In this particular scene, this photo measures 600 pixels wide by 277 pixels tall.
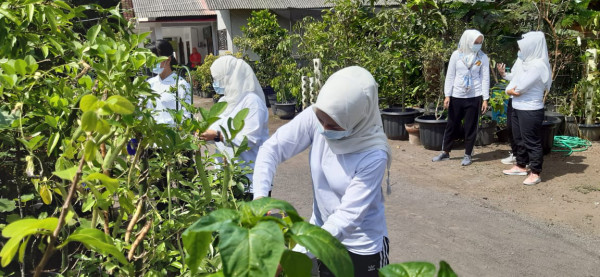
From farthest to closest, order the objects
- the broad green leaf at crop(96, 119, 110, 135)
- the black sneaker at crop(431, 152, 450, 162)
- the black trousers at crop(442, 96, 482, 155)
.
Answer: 1. the black sneaker at crop(431, 152, 450, 162)
2. the black trousers at crop(442, 96, 482, 155)
3. the broad green leaf at crop(96, 119, 110, 135)

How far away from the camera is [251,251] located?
713mm

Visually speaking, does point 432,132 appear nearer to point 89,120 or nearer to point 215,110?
point 215,110

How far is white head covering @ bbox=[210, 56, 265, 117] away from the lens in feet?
12.3

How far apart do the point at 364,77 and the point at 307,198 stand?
3887 mm

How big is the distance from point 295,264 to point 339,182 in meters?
1.60

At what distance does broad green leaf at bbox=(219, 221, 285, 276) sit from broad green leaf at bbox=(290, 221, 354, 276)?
0.05m

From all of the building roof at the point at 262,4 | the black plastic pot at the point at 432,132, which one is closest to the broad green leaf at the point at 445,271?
the black plastic pot at the point at 432,132

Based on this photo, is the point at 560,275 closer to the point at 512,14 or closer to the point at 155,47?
the point at 155,47

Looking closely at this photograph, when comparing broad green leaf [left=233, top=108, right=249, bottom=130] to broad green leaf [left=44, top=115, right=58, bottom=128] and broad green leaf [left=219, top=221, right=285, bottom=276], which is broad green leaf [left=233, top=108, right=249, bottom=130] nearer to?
broad green leaf [left=44, top=115, right=58, bottom=128]

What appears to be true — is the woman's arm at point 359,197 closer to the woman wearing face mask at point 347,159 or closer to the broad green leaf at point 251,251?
the woman wearing face mask at point 347,159

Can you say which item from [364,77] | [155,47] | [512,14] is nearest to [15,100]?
[364,77]

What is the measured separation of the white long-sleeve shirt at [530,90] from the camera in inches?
223

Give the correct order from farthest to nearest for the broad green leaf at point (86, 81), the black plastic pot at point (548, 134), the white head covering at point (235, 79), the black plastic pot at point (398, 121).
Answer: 1. the black plastic pot at point (398, 121)
2. the black plastic pot at point (548, 134)
3. the white head covering at point (235, 79)
4. the broad green leaf at point (86, 81)

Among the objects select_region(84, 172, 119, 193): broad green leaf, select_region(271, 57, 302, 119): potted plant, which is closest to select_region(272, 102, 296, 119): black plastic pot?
select_region(271, 57, 302, 119): potted plant
